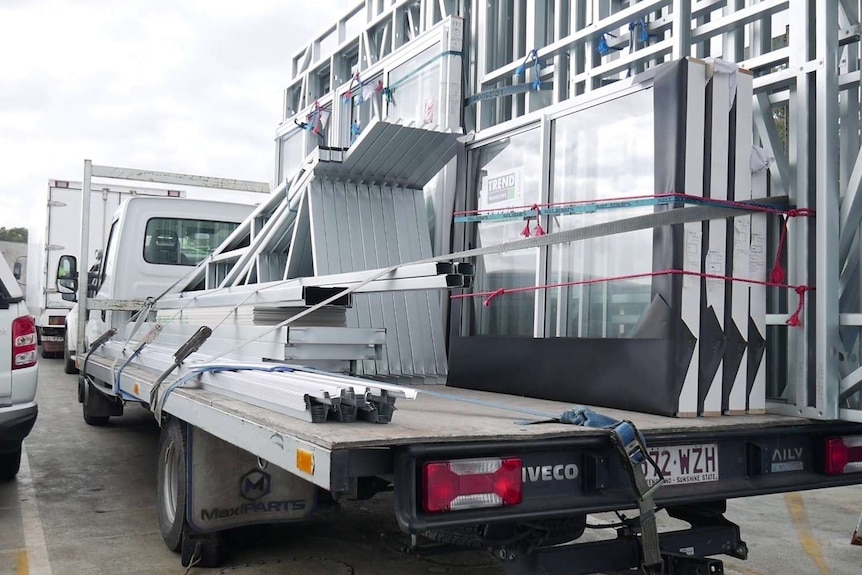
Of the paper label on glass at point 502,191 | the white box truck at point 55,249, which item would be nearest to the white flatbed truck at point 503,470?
the paper label on glass at point 502,191

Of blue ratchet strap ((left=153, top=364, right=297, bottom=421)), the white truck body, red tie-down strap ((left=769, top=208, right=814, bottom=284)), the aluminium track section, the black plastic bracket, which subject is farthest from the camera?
the white truck body

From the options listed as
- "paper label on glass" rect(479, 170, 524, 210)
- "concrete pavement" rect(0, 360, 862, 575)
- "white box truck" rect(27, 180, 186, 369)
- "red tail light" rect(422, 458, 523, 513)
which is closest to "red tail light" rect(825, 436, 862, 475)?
"concrete pavement" rect(0, 360, 862, 575)

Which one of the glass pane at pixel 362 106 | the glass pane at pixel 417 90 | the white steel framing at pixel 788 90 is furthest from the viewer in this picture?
the glass pane at pixel 362 106

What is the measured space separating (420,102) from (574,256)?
1.96 meters

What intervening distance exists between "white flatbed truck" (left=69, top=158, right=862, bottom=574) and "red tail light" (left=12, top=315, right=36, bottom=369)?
1425mm

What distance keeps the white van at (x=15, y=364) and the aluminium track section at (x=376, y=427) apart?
1541mm

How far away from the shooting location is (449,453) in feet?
8.14

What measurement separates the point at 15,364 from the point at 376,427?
3262 mm

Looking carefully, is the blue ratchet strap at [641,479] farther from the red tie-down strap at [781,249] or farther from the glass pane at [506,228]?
the glass pane at [506,228]

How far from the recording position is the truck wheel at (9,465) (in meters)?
5.76

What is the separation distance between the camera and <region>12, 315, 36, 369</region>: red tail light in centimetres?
495

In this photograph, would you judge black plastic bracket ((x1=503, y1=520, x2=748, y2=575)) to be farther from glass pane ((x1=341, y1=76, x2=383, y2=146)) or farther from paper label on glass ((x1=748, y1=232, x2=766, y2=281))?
glass pane ((x1=341, y1=76, x2=383, y2=146))

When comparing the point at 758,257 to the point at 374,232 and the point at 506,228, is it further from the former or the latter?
the point at 374,232

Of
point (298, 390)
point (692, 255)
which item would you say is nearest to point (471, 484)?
point (298, 390)
